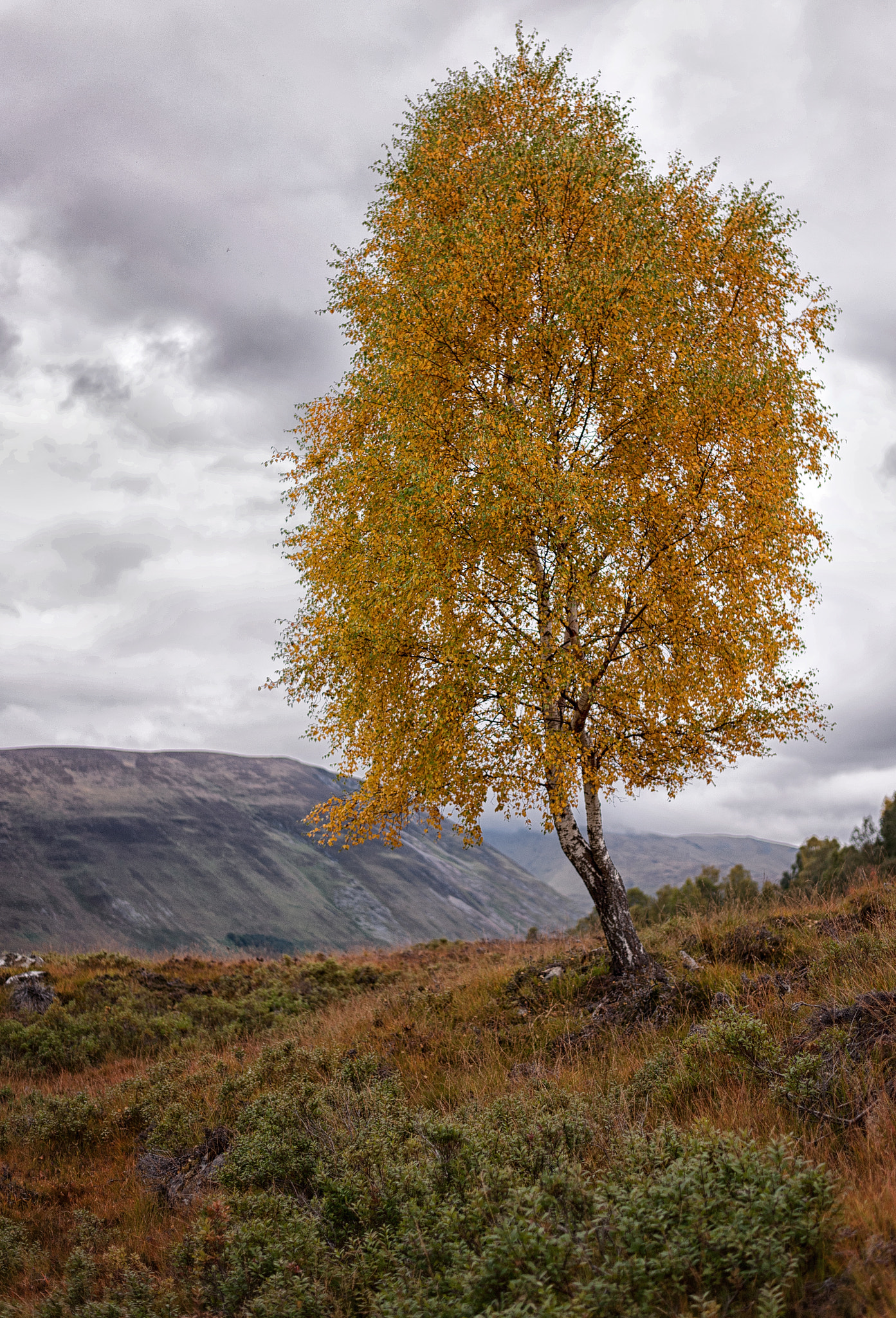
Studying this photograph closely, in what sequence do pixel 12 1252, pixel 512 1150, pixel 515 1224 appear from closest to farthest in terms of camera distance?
pixel 515 1224 < pixel 512 1150 < pixel 12 1252

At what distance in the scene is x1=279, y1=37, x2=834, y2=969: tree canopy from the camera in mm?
10789

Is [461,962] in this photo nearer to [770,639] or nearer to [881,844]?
[770,639]

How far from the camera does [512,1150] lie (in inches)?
221

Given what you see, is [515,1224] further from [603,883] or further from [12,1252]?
[603,883]

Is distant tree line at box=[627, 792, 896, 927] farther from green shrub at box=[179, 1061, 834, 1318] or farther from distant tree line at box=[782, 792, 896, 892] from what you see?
green shrub at box=[179, 1061, 834, 1318]

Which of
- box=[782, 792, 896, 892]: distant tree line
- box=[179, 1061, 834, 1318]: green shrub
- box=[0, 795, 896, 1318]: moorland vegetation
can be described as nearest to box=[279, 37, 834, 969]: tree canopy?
box=[0, 795, 896, 1318]: moorland vegetation

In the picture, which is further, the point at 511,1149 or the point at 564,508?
the point at 564,508

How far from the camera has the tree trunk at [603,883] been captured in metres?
11.9

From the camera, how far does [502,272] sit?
11773 mm

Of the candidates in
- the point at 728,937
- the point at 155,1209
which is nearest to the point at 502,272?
the point at 728,937

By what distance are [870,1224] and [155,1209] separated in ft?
21.9

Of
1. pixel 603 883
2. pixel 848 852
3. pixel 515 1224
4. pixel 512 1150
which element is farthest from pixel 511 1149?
pixel 848 852

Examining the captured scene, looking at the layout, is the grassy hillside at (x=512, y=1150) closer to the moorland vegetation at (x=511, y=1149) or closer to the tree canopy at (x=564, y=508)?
the moorland vegetation at (x=511, y=1149)

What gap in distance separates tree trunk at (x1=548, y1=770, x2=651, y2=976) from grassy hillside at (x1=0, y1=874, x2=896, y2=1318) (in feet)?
1.84
